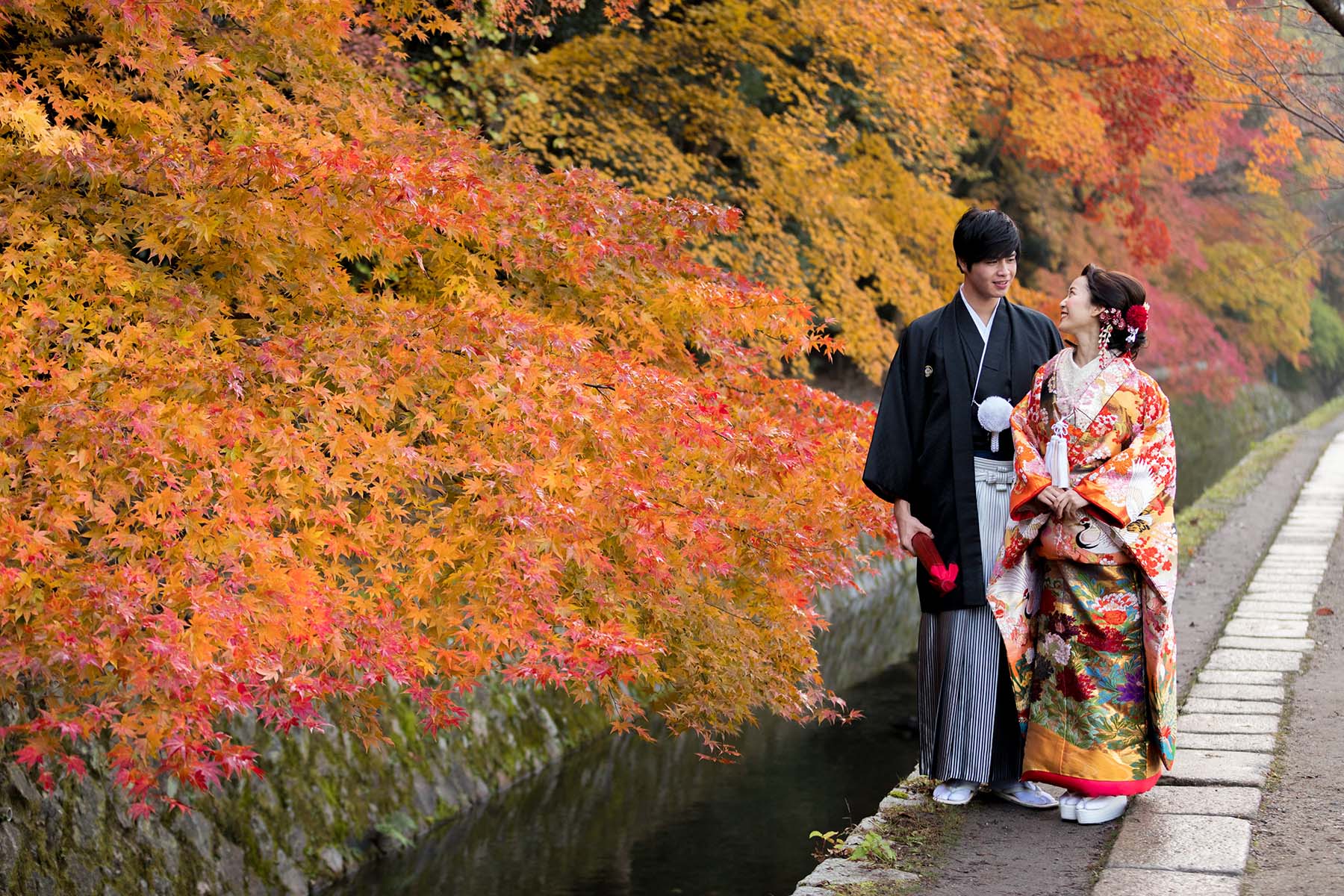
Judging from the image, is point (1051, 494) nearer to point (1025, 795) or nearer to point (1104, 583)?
point (1104, 583)

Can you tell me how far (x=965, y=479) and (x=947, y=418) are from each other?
0.20 meters

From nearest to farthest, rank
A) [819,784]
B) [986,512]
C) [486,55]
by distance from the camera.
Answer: [986,512]
[819,784]
[486,55]

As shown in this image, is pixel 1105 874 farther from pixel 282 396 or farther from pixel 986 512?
pixel 282 396

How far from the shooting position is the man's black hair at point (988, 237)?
388 cm

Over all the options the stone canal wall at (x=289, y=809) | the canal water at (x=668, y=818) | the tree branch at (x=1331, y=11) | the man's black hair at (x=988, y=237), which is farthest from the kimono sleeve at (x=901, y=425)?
the stone canal wall at (x=289, y=809)

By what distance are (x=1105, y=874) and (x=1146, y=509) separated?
41.4 inches

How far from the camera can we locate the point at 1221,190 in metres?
22.1

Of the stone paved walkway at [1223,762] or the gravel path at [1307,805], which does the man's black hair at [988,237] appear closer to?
the stone paved walkway at [1223,762]

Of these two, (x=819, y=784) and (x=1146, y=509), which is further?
(x=819, y=784)

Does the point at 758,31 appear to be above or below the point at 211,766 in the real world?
above

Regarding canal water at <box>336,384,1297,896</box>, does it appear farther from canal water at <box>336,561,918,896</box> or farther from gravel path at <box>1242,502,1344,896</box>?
gravel path at <box>1242,502,1344,896</box>

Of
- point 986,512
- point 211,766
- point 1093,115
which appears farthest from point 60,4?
point 1093,115

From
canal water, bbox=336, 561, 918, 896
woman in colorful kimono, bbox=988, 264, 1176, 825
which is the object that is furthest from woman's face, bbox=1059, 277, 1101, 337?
canal water, bbox=336, 561, 918, 896

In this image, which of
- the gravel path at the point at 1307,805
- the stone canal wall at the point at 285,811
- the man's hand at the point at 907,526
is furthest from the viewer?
the stone canal wall at the point at 285,811
